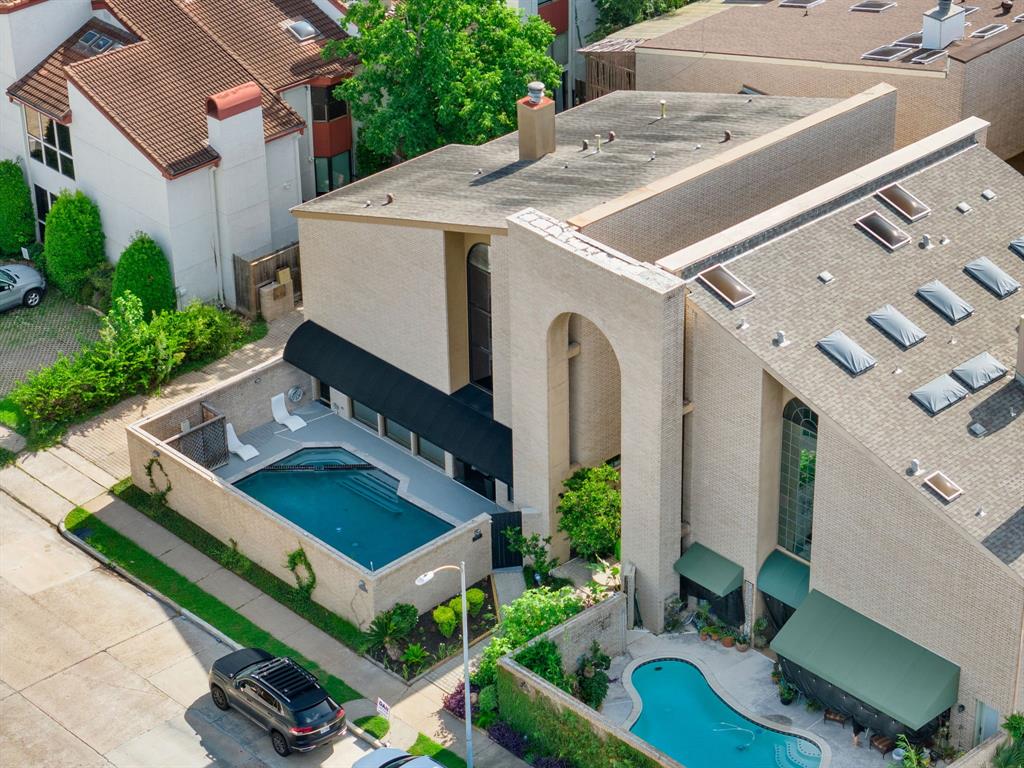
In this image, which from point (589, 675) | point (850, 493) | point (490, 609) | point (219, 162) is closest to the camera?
point (850, 493)

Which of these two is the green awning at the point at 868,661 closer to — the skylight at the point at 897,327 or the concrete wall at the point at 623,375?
the concrete wall at the point at 623,375

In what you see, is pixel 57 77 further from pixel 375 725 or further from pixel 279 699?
pixel 375 725

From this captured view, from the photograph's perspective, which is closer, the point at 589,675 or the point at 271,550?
the point at 589,675

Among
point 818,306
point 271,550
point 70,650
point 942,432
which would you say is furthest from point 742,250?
point 70,650

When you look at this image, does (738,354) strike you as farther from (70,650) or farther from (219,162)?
(219,162)

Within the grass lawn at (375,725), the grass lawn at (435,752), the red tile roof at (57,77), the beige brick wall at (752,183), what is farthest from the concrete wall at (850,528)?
the red tile roof at (57,77)

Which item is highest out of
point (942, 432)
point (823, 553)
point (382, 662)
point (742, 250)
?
point (742, 250)

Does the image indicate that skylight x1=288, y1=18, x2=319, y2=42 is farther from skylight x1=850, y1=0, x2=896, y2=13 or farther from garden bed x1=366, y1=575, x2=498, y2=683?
garden bed x1=366, y1=575, x2=498, y2=683
